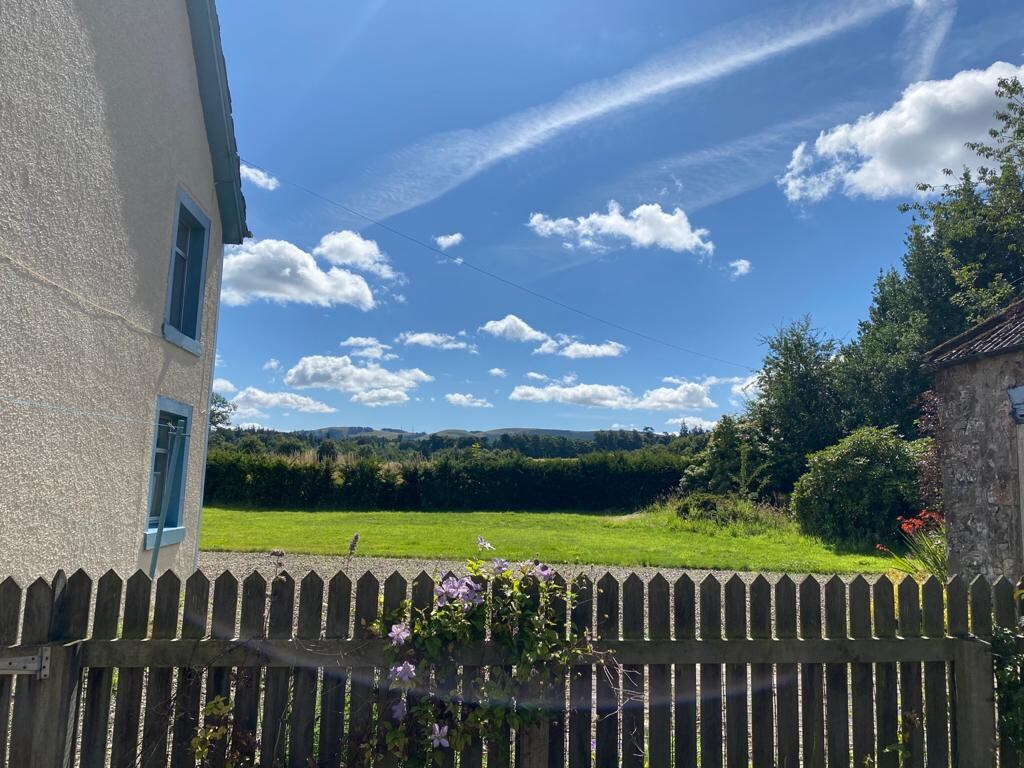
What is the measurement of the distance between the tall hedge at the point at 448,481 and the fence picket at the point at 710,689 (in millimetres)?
21703

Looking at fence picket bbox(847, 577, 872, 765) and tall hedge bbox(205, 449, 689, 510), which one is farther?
tall hedge bbox(205, 449, 689, 510)

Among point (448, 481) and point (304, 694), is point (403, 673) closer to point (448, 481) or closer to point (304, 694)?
point (304, 694)

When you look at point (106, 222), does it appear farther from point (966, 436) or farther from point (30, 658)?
point (966, 436)

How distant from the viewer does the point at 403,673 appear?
2.88m

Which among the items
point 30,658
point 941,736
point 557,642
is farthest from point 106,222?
point 941,736

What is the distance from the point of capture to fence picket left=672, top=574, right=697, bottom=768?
10.2 ft

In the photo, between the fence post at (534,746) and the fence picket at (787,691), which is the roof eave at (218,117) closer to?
the fence post at (534,746)

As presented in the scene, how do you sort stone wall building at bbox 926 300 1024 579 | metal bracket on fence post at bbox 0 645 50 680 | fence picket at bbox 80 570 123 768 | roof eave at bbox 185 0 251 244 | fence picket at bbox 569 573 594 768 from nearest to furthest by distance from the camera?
1. metal bracket on fence post at bbox 0 645 50 680
2. fence picket at bbox 80 570 123 768
3. fence picket at bbox 569 573 594 768
4. stone wall building at bbox 926 300 1024 579
5. roof eave at bbox 185 0 251 244

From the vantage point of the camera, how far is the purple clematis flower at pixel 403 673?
2879 millimetres

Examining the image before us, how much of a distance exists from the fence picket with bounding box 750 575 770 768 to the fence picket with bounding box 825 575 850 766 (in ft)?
0.97

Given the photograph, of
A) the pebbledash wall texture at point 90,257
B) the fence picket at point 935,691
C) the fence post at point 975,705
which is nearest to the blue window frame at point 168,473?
the pebbledash wall texture at point 90,257

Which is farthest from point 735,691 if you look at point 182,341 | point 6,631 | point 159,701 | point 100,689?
point 182,341

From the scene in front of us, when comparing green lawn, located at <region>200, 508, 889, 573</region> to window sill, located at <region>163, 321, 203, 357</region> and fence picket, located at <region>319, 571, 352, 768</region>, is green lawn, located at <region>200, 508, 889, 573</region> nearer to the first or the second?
window sill, located at <region>163, 321, 203, 357</region>

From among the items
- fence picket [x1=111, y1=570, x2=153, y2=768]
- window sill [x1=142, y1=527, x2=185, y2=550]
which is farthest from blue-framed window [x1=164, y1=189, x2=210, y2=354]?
fence picket [x1=111, y1=570, x2=153, y2=768]
